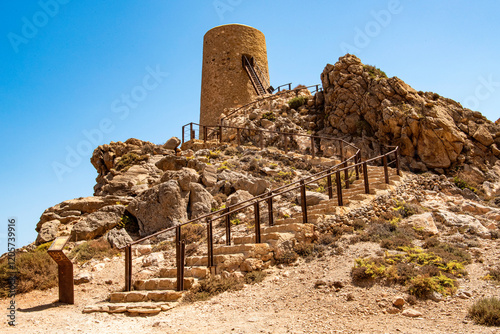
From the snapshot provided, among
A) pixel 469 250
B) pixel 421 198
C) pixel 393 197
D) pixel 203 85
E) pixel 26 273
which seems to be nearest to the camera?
pixel 469 250

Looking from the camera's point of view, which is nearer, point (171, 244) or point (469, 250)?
point (469, 250)

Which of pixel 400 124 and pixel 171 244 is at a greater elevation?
pixel 400 124

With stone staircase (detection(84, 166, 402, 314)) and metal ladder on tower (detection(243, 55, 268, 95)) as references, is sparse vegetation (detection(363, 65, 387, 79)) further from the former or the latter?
stone staircase (detection(84, 166, 402, 314))

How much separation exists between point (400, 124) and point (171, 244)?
35.2ft

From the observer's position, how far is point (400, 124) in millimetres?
15875

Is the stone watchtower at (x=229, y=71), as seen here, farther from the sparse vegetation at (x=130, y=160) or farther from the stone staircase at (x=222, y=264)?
the stone staircase at (x=222, y=264)

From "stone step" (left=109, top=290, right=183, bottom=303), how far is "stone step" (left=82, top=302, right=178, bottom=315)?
0.22 meters

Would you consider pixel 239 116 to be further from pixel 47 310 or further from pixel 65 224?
pixel 47 310

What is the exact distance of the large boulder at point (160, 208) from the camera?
11.1 metres

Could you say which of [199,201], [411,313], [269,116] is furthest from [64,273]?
[269,116]

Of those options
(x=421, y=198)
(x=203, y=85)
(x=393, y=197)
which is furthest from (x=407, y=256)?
(x=203, y=85)

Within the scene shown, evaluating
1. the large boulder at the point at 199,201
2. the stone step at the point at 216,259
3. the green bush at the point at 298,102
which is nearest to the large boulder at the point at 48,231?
the large boulder at the point at 199,201

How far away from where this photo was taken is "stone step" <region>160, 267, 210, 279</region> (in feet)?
24.5

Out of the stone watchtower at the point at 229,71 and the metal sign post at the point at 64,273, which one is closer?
the metal sign post at the point at 64,273
